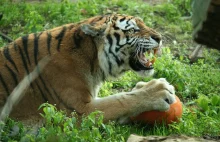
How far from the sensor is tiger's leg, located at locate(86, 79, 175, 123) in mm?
5188

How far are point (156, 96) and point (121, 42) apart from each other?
0.65m

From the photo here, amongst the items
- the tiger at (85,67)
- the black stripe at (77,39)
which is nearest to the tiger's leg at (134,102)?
the tiger at (85,67)

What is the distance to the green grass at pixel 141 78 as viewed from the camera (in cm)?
438

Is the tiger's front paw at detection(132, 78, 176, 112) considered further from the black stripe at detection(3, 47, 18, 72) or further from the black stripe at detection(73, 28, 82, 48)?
the black stripe at detection(3, 47, 18, 72)

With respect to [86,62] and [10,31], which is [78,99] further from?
[10,31]

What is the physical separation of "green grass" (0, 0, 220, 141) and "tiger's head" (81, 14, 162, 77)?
61 centimetres

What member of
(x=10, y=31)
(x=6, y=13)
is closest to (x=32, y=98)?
(x=10, y=31)

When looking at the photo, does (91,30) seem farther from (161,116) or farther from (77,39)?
(161,116)

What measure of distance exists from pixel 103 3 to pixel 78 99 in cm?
508

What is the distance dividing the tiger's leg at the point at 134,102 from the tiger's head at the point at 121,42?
313mm

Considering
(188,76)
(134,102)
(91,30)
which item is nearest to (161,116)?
(134,102)

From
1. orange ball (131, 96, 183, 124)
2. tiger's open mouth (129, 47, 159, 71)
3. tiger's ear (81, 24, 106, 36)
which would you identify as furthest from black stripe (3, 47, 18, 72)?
orange ball (131, 96, 183, 124)

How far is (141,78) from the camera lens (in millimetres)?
6953

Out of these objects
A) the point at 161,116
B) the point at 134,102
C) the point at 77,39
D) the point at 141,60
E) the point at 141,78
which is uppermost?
the point at 77,39
